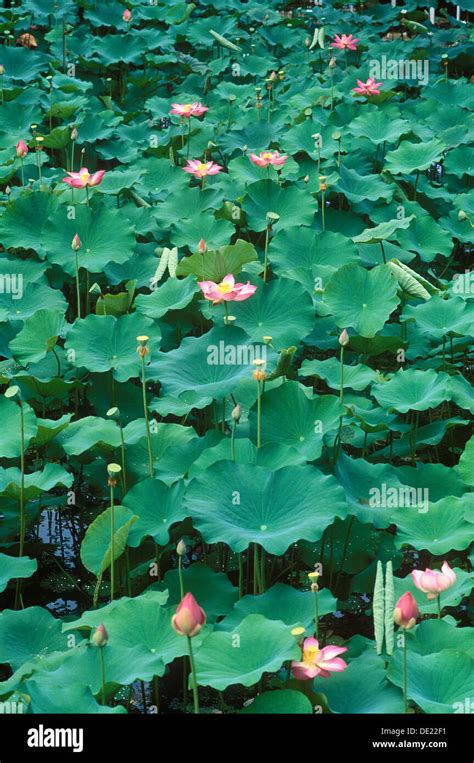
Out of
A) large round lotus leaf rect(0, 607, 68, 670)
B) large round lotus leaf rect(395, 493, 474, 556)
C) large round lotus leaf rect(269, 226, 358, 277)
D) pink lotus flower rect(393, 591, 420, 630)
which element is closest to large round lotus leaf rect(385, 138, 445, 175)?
large round lotus leaf rect(269, 226, 358, 277)

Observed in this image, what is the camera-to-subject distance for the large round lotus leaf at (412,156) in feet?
12.5

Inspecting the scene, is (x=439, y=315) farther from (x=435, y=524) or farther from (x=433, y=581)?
(x=433, y=581)

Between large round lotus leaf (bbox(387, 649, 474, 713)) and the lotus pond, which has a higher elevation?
the lotus pond

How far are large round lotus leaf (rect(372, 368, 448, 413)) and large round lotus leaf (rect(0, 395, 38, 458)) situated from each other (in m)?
0.85

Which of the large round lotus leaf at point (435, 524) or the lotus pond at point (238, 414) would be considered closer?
the lotus pond at point (238, 414)

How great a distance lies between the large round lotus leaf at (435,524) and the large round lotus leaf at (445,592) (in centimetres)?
8

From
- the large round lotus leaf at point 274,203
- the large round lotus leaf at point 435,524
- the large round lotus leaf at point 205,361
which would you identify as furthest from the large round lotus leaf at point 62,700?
the large round lotus leaf at point 274,203

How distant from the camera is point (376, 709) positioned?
1.70 metres

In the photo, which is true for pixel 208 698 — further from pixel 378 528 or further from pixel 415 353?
pixel 415 353

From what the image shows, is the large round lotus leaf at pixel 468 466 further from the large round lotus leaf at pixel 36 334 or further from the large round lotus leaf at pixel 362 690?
the large round lotus leaf at pixel 36 334

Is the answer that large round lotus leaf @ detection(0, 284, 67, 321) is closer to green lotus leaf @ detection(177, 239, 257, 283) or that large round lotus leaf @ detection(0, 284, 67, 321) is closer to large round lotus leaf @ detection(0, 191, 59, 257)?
large round lotus leaf @ detection(0, 191, 59, 257)

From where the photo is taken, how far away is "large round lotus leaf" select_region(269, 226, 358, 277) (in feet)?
10.4

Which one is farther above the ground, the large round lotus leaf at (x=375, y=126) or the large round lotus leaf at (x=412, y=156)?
the large round lotus leaf at (x=375, y=126)
